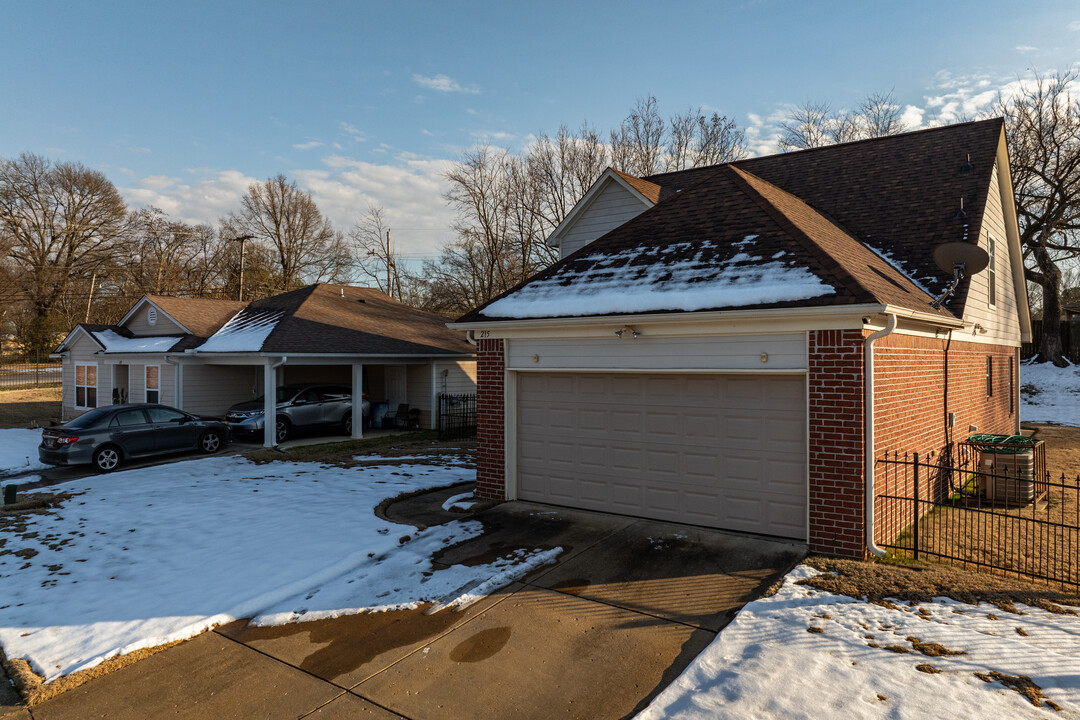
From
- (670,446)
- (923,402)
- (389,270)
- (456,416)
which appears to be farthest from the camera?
(389,270)

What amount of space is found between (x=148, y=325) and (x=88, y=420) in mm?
8558

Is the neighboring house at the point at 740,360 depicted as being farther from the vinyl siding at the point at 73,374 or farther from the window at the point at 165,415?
the vinyl siding at the point at 73,374

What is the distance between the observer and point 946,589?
627cm

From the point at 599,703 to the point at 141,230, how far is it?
48052 mm

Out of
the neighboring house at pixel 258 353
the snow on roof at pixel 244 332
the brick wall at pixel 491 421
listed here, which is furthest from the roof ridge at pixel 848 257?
the snow on roof at pixel 244 332

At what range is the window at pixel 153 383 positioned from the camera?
19.7m

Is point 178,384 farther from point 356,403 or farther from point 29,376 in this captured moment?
point 29,376

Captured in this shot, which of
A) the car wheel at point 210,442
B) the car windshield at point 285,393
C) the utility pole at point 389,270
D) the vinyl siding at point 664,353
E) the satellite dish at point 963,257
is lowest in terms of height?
the car wheel at point 210,442

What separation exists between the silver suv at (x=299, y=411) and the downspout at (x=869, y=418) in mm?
14925

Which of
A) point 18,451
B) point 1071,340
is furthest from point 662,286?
point 1071,340

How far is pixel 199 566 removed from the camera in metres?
7.27

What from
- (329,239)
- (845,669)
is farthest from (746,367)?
(329,239)

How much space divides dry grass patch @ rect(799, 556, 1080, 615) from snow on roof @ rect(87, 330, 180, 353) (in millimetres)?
19255

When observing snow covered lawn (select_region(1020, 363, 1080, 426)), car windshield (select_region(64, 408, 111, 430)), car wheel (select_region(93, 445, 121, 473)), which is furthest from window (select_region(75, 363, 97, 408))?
snow covered lawn (select_region(1020, 363, 1080, 426))
